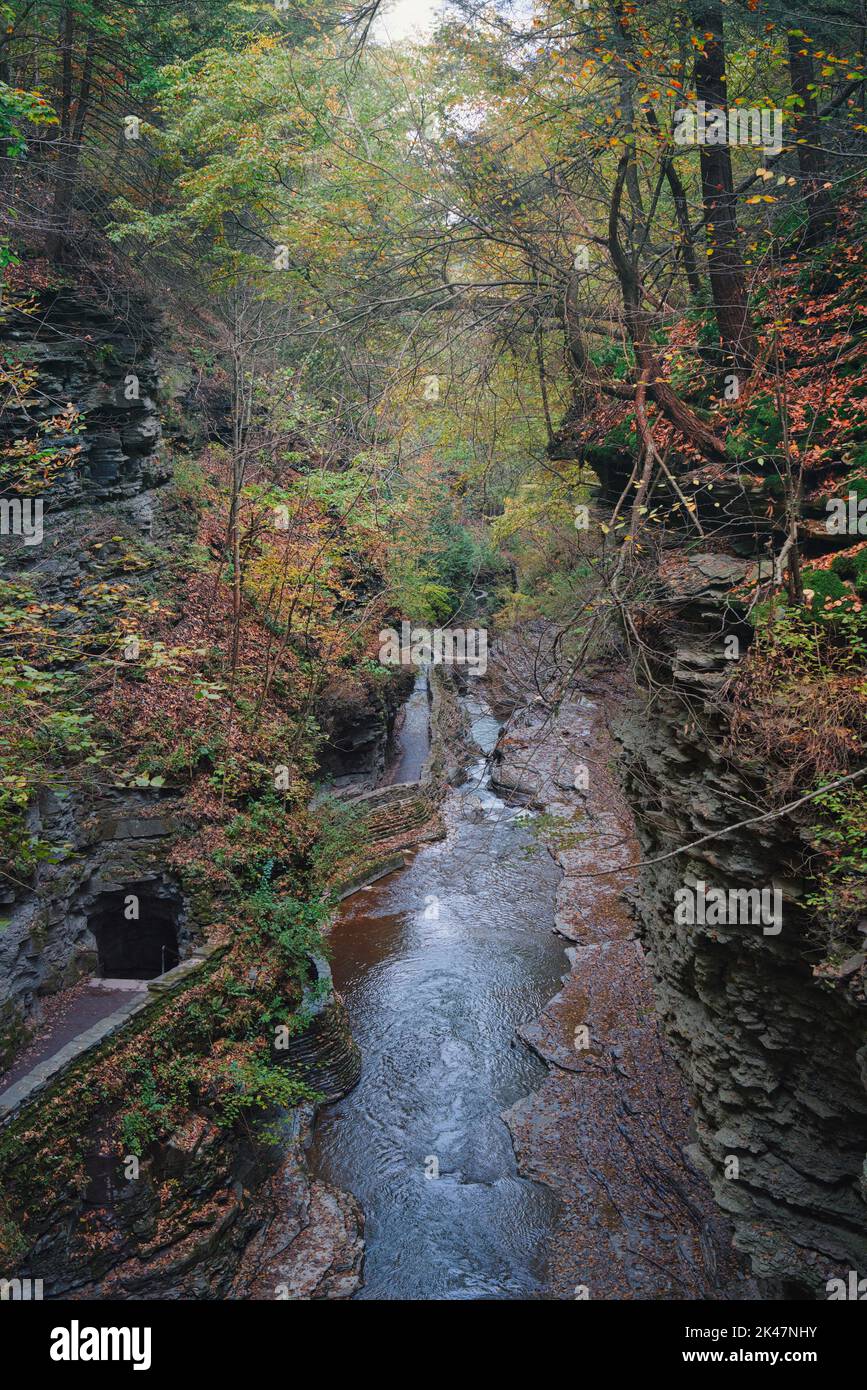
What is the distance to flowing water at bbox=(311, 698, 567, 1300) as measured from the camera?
9.52 meters

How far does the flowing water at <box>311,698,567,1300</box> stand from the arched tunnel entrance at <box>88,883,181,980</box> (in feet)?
11.8

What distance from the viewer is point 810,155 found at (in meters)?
10.0

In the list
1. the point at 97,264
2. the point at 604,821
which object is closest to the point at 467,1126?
the point at 604,821

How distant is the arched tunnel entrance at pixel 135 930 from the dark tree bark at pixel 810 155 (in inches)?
514

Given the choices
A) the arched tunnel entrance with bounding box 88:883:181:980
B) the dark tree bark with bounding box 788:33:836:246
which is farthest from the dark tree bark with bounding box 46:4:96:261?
the dark tree bark with bounding box 788:33:836:246

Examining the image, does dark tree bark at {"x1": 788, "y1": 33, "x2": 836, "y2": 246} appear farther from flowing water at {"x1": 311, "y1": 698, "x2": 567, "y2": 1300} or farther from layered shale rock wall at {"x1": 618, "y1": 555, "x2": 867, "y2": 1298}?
flowing water at {"x1": 311, "y1": 698, "x2": 567, "y2": 1300}

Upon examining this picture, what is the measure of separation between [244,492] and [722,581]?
1106 cm

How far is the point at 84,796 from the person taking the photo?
40.7 feet

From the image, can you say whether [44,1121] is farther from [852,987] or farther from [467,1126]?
[852,987]

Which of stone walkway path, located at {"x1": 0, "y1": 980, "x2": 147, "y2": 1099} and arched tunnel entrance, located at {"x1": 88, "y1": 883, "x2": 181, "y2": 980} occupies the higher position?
arched tunnel entrance, located at {"x1": 88, "y1": 883, "x2": 181, "y2": 980}

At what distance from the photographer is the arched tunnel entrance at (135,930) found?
1241cm

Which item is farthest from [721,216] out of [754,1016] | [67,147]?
[67,147]
